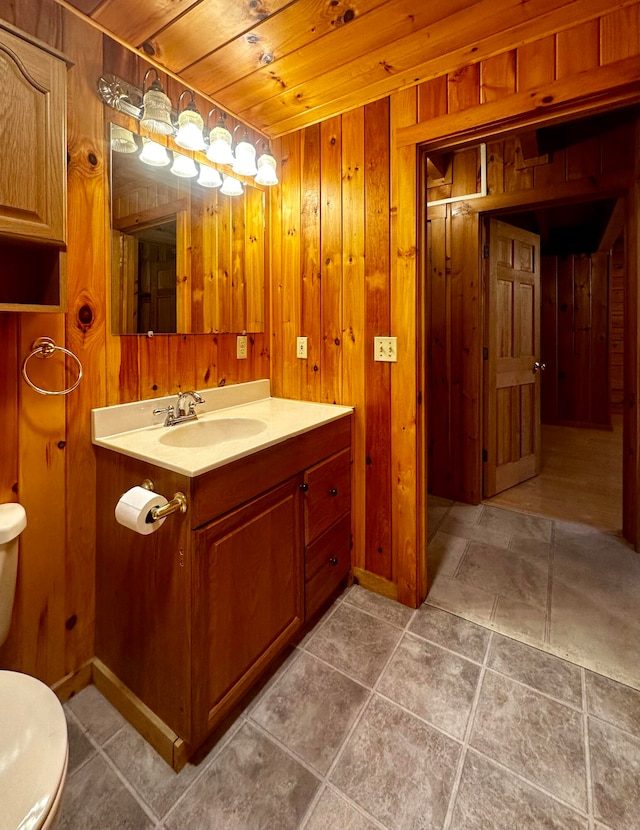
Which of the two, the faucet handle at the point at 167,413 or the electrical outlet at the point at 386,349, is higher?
the electrical outlet at the point at 386,349

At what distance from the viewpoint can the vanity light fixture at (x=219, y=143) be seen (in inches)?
62.4

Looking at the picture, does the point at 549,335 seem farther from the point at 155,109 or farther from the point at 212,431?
the point at 155,109

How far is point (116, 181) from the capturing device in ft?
4.58

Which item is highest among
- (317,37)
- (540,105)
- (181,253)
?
(317,37)

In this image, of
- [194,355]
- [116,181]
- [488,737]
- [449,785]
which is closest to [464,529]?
[488,737]

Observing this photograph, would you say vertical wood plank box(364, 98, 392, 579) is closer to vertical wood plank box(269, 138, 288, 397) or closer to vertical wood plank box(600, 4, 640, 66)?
vertical wood plank box(269, 138, 288, 397)

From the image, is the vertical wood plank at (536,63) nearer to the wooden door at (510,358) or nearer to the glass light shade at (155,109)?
the glass light shade at (155,109)

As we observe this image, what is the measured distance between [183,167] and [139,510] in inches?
54.5

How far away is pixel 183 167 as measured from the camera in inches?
63.4

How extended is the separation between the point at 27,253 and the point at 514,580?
242cm

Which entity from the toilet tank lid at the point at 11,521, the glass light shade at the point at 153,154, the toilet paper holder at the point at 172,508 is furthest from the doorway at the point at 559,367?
the toilet tank lid at the point at 11,521

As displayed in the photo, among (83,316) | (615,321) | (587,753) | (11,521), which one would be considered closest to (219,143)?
Answer: (83,316)

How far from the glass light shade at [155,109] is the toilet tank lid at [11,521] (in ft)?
4.37

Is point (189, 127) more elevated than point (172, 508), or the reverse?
point (189, 127)
